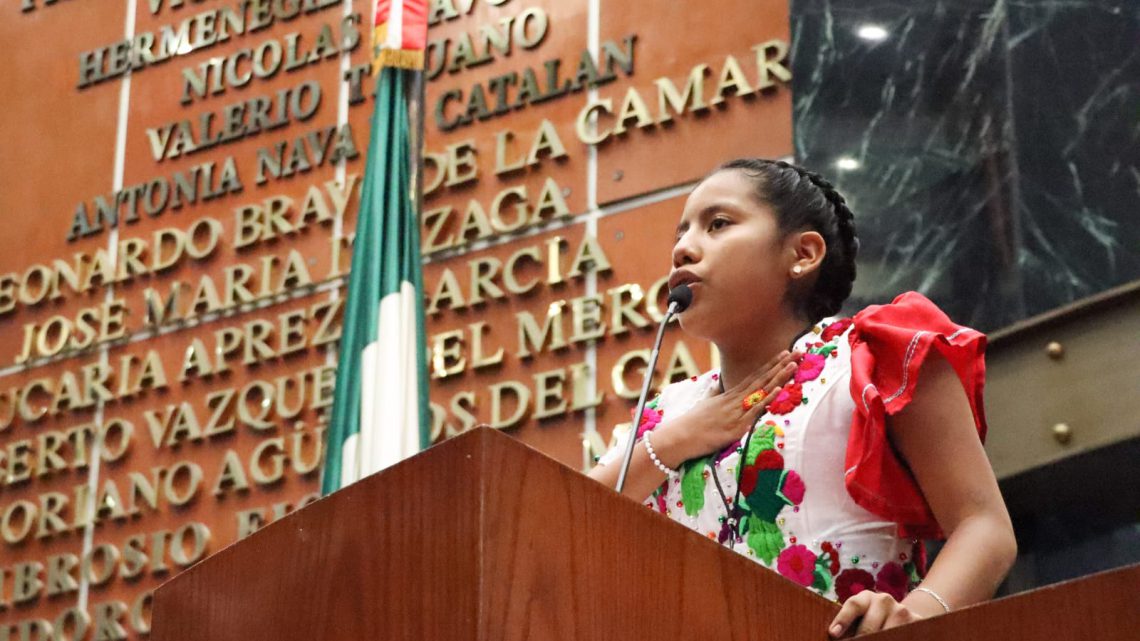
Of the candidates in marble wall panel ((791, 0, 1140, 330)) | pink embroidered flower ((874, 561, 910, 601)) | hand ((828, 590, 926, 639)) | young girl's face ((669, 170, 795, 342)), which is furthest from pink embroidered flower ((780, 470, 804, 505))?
marble wall panel ((791, 0, 1140, 330))


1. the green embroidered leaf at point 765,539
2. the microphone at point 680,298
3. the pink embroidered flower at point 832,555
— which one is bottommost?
the pink embroidered flower at point 832,555

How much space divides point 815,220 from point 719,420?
315mm

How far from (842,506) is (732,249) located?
0.37 meters

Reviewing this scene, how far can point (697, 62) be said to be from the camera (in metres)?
4.71

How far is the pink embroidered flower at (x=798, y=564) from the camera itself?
1.83 m

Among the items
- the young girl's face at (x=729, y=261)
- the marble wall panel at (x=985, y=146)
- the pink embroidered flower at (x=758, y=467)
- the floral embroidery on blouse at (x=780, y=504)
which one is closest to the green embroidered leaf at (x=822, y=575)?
the floral embroidery on blouse at (x=780, y=504)

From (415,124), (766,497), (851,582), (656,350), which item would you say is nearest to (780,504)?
(766,497)

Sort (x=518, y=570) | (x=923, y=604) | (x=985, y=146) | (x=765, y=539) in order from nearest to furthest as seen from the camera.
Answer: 1. (x=518, y=570)
2. (x=923, y=604)
3. (x=765, y=539)
4. (x=985, y=146)

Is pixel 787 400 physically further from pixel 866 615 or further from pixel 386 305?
pixel 386 305

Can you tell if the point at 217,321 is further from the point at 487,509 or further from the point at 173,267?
the point at 487,509

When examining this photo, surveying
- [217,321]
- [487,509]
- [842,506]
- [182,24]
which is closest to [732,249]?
[842,506]

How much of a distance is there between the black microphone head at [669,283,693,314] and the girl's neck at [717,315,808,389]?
93 millimetres

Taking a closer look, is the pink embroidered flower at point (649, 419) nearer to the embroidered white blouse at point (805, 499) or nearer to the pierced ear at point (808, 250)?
the embroidered white blouse at point (805, 499)

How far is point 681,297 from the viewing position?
1.98 meters
